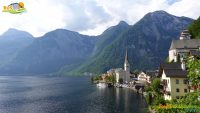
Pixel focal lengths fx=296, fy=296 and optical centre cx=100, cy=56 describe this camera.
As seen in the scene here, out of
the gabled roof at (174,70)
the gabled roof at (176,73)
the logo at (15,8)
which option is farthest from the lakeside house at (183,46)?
the logo at (15,8)

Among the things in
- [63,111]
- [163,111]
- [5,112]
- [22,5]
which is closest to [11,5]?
[22,5]

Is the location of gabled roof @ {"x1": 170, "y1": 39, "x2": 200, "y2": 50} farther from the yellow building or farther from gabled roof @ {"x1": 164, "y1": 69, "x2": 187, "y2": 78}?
the yellow building

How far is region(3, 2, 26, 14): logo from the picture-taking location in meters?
28.7

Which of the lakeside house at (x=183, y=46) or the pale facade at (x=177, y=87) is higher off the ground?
the lakeside house at (x=183, y=46)

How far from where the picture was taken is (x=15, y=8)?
1152 inches

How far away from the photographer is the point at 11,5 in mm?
29578

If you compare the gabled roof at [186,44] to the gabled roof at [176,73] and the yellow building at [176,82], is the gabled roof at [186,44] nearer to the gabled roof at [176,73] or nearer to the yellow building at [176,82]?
the gabled roof at [176,73]

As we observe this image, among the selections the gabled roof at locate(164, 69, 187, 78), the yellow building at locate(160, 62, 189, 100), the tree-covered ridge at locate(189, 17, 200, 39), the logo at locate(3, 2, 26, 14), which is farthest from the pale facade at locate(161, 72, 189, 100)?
the tree-covered ridge at locate(189, 17, 200, 39)

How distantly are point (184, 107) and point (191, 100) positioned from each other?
40.9 inches

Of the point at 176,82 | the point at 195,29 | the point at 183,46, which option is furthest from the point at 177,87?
the point at 195,29

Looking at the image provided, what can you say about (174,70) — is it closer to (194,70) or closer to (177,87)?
(177,87)

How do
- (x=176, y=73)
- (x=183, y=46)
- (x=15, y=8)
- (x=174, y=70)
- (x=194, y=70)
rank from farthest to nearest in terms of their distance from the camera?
1. (x=183, y=46)
2. (x=174, y=70)
3. (x=176, y=73)
4. (x=15, y=8)
5. (x=194, y=70)

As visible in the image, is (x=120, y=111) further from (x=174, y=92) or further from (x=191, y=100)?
(x=191, y=100)

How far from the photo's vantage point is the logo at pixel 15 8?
94.3 feet
